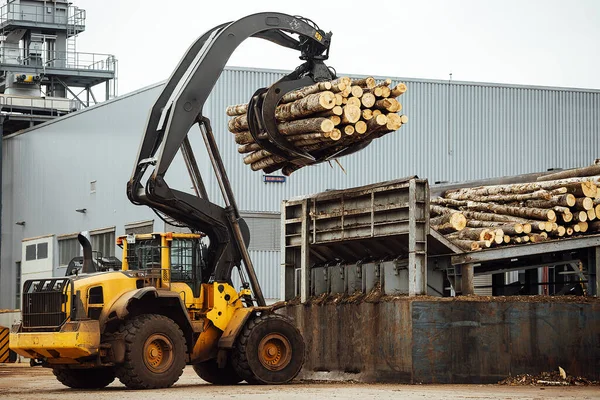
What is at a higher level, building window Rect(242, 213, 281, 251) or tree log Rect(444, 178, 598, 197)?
tree log Rect(444, 178, 598, 197)

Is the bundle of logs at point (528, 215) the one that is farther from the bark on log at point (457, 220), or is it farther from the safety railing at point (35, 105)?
the safety railing at point (35, 105)

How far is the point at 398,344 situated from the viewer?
1941cm

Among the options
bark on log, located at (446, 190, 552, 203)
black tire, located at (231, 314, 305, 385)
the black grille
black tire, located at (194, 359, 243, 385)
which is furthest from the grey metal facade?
the black grille

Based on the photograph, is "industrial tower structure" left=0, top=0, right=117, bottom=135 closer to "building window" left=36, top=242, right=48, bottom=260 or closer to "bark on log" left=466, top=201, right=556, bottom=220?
"building window" left=36, top=242, right=48, bottom=260

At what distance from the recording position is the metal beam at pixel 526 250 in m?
19.8

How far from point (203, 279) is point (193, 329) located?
1133 mm

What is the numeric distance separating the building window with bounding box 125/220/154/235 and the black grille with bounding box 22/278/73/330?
50.5ft

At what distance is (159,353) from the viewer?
18.5m

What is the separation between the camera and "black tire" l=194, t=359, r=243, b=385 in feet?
66.0

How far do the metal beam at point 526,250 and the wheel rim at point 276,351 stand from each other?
332 centimetres

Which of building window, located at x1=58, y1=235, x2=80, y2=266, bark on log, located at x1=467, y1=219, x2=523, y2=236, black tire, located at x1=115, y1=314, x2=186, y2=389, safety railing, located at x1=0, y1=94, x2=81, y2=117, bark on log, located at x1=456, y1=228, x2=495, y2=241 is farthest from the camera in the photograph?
safety railing, located at x1=0, y1=94, x2=81, y2=117

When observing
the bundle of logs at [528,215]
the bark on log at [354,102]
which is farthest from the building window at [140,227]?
the bark on log at [354,102]

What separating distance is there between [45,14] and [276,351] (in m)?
40.6

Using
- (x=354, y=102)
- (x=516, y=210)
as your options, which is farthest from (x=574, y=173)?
(x=354, y=102)
